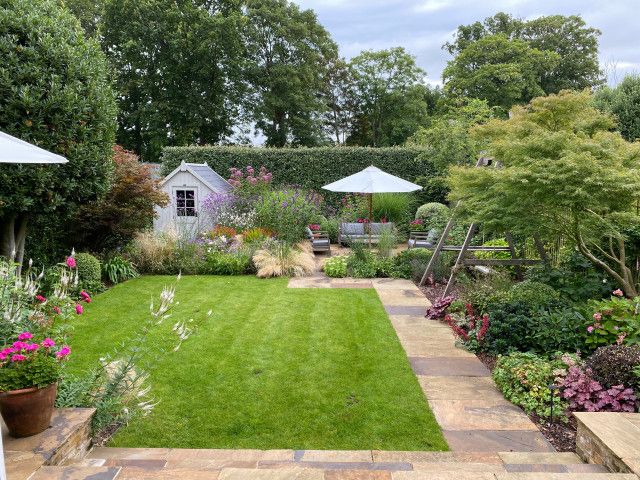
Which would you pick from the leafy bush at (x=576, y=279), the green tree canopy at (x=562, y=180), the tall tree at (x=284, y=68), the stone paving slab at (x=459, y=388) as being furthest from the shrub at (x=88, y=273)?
the tall tree at (x=284, y=68)

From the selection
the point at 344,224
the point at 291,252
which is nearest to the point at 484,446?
the point at 291,252

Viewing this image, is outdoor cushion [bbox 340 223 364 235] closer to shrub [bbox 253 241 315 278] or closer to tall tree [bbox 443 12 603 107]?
shrub [bbox 253 241 315 278]

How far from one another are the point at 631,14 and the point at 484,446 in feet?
38.8

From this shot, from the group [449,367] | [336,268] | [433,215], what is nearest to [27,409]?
[449,367]

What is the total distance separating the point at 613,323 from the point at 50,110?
22.0 ft

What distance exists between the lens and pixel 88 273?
7.60 metres

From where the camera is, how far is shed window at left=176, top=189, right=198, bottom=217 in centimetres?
1280

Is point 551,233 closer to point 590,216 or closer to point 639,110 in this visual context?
point 590,216

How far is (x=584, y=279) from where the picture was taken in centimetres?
607

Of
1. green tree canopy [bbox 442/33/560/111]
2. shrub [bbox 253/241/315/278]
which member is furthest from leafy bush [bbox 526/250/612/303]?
green tree canopy [bbox 442/33/560/111]

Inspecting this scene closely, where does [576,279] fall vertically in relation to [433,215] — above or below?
below

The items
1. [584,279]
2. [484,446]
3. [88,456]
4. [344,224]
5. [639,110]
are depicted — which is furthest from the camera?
[344,224]

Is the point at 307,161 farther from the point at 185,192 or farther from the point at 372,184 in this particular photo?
the point at 372,184

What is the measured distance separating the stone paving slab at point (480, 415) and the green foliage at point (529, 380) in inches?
4.4
